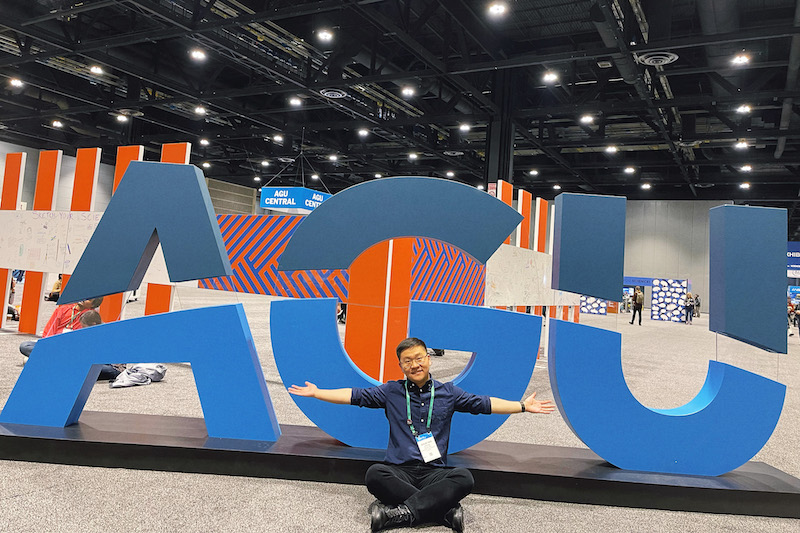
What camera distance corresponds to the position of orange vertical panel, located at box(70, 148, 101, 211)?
778 cm

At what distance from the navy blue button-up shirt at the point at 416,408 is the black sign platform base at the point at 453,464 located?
1.16ft

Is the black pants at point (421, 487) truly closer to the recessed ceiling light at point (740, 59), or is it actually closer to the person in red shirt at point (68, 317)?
the person in red shirt at point (68, 317)

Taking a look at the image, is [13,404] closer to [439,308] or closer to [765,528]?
[439,308]

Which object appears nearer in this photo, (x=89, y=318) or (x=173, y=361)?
(x=173, y=361)

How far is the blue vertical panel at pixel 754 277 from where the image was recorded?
3258 millimetres

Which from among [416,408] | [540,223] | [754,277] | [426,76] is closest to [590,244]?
[754,277]

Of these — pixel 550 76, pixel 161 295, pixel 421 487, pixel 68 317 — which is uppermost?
pixel 550 76

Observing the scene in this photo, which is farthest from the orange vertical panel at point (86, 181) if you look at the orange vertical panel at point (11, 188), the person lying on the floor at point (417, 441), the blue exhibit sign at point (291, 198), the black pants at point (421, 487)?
the black pants at point (421, 487)

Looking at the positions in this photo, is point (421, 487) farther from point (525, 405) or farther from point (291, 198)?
point (291, 198)

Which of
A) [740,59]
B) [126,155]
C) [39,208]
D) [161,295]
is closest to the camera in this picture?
[161,295]

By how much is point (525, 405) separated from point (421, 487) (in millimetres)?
641

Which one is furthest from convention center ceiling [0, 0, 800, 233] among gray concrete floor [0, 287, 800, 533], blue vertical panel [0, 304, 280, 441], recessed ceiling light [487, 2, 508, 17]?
gray concrete floor [0, 287, 800, 533]

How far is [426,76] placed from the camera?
9703 mm

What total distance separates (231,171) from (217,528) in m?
22.3
